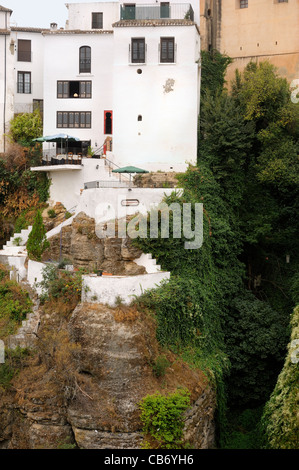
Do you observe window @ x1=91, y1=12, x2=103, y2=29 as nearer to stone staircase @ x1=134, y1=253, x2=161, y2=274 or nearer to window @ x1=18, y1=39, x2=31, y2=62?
window @ x1=18, y1=39, x2=31, y2=62

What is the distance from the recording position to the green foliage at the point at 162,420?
26781 millimetres

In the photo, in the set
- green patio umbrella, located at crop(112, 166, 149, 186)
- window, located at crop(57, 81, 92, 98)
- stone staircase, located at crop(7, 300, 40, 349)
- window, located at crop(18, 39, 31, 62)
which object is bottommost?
stone staircase, located at crop(7, 300, 40, 349)

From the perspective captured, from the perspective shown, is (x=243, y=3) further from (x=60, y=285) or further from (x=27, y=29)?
(x=60, y=285)

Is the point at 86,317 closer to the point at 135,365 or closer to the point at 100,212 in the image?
the point at 135,365

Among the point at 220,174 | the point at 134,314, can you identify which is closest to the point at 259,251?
the point at 220,174

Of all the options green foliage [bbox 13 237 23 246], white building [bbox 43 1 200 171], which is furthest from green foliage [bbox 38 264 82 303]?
white building [bbox 43 1 200 171]

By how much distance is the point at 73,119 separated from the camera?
41.6 m

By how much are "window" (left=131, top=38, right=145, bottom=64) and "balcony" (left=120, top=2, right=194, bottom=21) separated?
157 cm

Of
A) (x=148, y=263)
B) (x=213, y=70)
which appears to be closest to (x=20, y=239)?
(x=148, y=263)

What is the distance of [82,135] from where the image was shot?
136 ft


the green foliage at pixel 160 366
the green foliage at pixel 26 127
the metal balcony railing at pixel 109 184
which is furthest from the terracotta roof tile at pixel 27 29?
the green foliage at pixel 160 366

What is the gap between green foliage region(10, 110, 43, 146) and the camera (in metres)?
43.2

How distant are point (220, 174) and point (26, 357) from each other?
593 inches

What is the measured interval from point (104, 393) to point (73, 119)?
1930 cm
